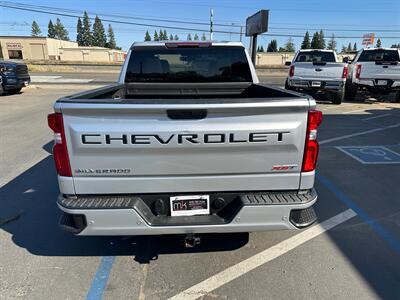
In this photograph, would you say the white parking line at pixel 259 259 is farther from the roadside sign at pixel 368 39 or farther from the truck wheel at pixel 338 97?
the roadside sign at pixel 368 39

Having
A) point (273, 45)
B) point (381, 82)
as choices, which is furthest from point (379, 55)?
point (273, 45)

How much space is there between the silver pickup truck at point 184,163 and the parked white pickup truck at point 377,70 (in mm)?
12708

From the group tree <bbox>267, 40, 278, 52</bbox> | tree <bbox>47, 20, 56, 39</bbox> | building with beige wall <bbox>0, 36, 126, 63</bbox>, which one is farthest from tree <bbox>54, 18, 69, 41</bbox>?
tree <bbox>267, 40, 278, 52</bbox>

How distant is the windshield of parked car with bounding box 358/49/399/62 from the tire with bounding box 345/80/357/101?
3.77 ft

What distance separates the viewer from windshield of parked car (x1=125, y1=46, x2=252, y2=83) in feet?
15.2

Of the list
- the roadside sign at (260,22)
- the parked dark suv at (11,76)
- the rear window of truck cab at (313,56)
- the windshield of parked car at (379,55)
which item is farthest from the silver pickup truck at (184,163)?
the roadside sign at (260,22)

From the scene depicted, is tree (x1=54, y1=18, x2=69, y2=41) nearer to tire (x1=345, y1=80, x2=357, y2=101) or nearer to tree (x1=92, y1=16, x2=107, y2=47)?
tree (x1=92, y1=16, x2=107, y2=47)

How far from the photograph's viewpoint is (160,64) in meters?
4.74

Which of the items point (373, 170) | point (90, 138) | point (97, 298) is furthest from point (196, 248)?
point (373, 170)

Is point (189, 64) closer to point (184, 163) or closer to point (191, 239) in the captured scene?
point (184, 163)

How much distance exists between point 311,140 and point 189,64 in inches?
105

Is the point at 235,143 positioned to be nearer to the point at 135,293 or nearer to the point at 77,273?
the point at 135,293

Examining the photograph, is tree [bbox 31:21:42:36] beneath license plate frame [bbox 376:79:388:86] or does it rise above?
above

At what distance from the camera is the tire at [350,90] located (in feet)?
48.3
